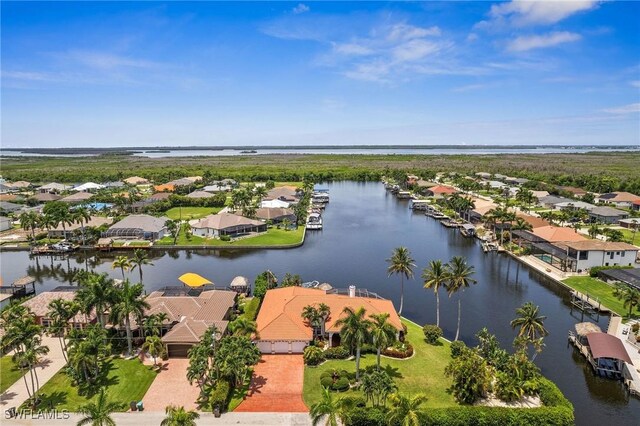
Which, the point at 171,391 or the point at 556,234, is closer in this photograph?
the point at 171,391

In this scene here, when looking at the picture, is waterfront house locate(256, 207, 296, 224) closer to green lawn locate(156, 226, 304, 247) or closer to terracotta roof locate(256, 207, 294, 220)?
terracotta roof locate(256, 207, 294, 220)

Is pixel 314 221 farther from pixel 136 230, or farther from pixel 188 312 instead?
pixel 188 312

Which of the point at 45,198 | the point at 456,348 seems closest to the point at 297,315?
the point at 456,348

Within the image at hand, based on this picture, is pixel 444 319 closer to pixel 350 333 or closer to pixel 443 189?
pixel 350 333

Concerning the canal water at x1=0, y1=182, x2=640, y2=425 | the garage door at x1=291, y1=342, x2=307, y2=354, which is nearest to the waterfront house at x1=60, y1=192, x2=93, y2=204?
the canal water at x1=0, y1=182, x2=640, y2=425

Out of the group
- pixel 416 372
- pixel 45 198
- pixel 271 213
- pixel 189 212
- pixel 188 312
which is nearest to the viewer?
pixel 416 372
